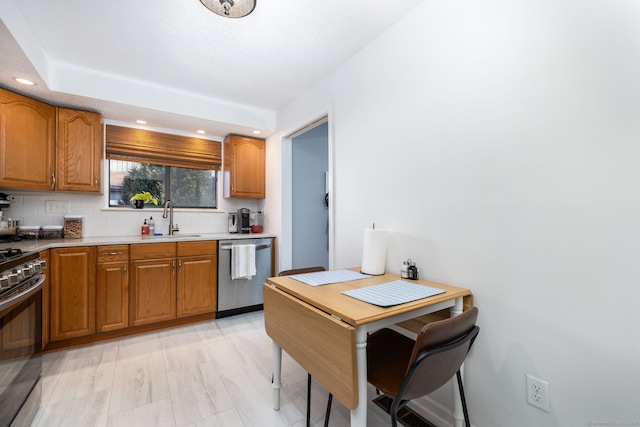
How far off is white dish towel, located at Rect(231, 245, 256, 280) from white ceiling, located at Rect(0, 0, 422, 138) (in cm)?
145

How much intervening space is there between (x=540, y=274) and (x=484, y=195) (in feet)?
1.37

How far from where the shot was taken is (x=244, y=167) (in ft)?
11.4

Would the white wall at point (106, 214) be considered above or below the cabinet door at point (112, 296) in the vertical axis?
above

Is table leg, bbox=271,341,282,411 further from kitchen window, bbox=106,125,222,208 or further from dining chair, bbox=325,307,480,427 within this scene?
kitchen window, bbox=106,125,222,208

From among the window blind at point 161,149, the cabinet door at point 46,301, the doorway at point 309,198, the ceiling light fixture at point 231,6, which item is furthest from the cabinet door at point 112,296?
the ceiling light fixture at point 231,6

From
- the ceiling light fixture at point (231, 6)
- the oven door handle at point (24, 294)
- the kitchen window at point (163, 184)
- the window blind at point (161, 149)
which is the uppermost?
the ceiling light fixture at point (231, 6)

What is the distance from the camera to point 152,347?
238 centimetres

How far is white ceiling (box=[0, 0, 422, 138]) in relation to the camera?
1.71m

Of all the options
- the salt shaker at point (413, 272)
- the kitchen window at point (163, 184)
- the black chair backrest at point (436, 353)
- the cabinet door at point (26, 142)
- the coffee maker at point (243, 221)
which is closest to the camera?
the black chair backrest at point (436, 353)

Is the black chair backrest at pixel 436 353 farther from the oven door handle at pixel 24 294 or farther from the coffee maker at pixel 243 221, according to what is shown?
the coffee maker at pixel 243 221

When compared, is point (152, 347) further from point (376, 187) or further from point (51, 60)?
point (51, 60)

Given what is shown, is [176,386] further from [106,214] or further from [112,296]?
[106,214]

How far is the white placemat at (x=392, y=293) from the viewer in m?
1.21

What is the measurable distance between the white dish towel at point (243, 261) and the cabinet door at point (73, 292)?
1.19m
